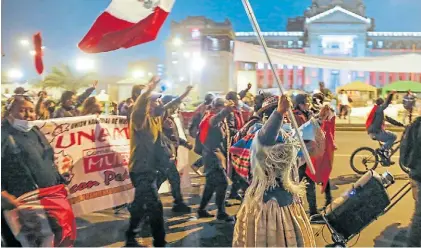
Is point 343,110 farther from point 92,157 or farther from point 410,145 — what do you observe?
point 92,157

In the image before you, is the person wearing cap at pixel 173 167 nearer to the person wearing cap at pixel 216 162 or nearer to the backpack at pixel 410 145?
the person wearing cap at pixel 216 162

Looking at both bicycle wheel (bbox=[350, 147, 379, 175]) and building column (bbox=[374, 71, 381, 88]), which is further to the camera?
building column (bbox=[374, 71, 381, 88])

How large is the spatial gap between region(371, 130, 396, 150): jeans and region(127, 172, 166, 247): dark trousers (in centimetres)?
538

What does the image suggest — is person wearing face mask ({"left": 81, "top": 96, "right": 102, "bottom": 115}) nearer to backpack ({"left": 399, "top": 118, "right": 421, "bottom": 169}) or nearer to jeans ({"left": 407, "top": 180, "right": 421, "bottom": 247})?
backpack ({"left": 399, "top": 118, "right": 421, "bottom": 169})

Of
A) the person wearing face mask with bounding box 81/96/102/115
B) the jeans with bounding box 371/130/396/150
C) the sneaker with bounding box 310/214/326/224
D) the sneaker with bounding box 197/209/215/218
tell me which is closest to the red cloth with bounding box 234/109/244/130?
the sneaker with bounding box 197/209/215/218

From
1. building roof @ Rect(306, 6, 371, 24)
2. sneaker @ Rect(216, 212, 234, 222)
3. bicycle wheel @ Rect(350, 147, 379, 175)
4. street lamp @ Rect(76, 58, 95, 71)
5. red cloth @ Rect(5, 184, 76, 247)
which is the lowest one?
sneaker @ Rect(216, 212, 234, 222)

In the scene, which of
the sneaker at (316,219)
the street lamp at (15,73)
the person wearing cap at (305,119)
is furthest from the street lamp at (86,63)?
the sneaker at (316,219)

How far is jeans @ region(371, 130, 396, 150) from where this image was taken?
863 cm

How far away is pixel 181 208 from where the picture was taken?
650 centimetres

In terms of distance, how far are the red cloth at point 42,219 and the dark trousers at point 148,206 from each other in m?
0.91

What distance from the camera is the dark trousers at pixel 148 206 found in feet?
15.3

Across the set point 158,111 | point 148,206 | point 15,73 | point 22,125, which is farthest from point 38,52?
point 148,206

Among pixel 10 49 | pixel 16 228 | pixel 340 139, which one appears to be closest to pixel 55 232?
pixel 16 228

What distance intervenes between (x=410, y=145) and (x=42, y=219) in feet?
11.2
